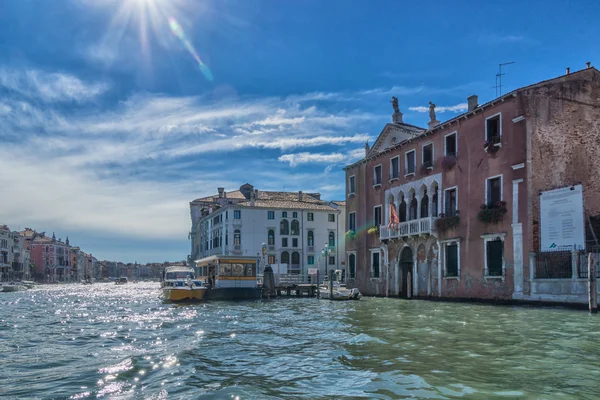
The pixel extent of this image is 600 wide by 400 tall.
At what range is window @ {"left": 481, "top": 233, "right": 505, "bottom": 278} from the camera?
22.3 metres

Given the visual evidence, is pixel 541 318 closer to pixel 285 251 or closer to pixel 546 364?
pixel 546 364

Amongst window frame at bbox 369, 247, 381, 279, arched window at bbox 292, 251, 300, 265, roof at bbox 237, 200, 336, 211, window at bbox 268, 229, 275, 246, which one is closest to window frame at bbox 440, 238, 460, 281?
window frame at bbox 369, 247, 381, 279

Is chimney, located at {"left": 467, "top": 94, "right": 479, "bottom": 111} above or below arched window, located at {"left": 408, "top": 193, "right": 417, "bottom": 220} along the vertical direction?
above

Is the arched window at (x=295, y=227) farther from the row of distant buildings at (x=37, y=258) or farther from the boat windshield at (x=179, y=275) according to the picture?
the row of distant buildings at (x=37, y=258)

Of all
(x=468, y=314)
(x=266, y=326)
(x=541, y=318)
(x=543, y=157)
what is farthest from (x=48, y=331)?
(x=543, y=157)

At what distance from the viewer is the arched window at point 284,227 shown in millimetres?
54125

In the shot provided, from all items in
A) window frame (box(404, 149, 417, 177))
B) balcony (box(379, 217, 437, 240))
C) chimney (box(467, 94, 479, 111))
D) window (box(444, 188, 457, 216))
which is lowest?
balcony (box(379, 217, 437, 240))

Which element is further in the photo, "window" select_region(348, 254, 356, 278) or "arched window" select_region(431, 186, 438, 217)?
"window" select_region(348, 254, 356, 278)

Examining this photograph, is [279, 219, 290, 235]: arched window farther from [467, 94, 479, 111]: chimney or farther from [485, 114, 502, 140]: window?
[485, 114, 502, 140]: window

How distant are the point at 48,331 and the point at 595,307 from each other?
17190 millimetres

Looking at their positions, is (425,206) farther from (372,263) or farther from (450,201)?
(372,263)

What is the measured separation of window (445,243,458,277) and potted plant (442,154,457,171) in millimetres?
3858

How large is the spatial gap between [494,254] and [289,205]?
3340 cm

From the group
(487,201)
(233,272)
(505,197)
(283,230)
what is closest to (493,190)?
(487,201)
